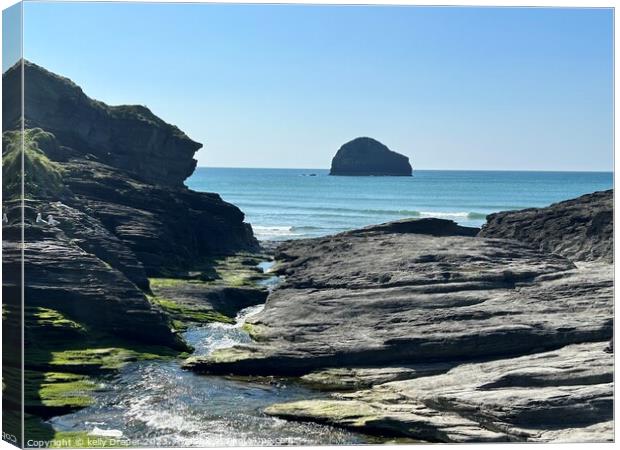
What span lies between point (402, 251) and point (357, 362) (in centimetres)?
1480

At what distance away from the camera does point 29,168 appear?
4131cm

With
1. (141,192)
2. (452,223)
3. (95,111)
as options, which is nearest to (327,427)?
(452,223)

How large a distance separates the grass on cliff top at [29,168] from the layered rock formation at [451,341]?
11.7m

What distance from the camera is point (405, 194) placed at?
10562 cm

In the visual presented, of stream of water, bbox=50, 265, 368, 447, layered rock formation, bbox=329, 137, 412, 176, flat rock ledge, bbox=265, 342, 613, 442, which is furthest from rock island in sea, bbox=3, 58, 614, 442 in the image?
layered rock formation, bbox=329, 137, 412, 176

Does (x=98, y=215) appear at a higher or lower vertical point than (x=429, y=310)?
higher

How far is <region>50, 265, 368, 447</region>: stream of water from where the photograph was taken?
32000 mm

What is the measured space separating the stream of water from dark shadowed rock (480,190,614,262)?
21.2 metres

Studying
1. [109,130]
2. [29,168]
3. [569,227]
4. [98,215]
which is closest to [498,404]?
[29,168]

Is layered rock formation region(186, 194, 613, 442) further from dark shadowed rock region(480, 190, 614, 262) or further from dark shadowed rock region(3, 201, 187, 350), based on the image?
dark shadowed rock region(3, 201, 187, 350)

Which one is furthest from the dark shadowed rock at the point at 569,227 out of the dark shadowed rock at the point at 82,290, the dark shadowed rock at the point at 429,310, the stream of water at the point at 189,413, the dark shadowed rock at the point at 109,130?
the dark shadowed rock at the point at 109,130

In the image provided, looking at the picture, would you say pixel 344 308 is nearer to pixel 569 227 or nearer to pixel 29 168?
pixel 29 168

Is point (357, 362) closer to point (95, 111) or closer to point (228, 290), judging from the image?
point (228, 290)

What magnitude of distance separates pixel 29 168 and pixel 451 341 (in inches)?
794
